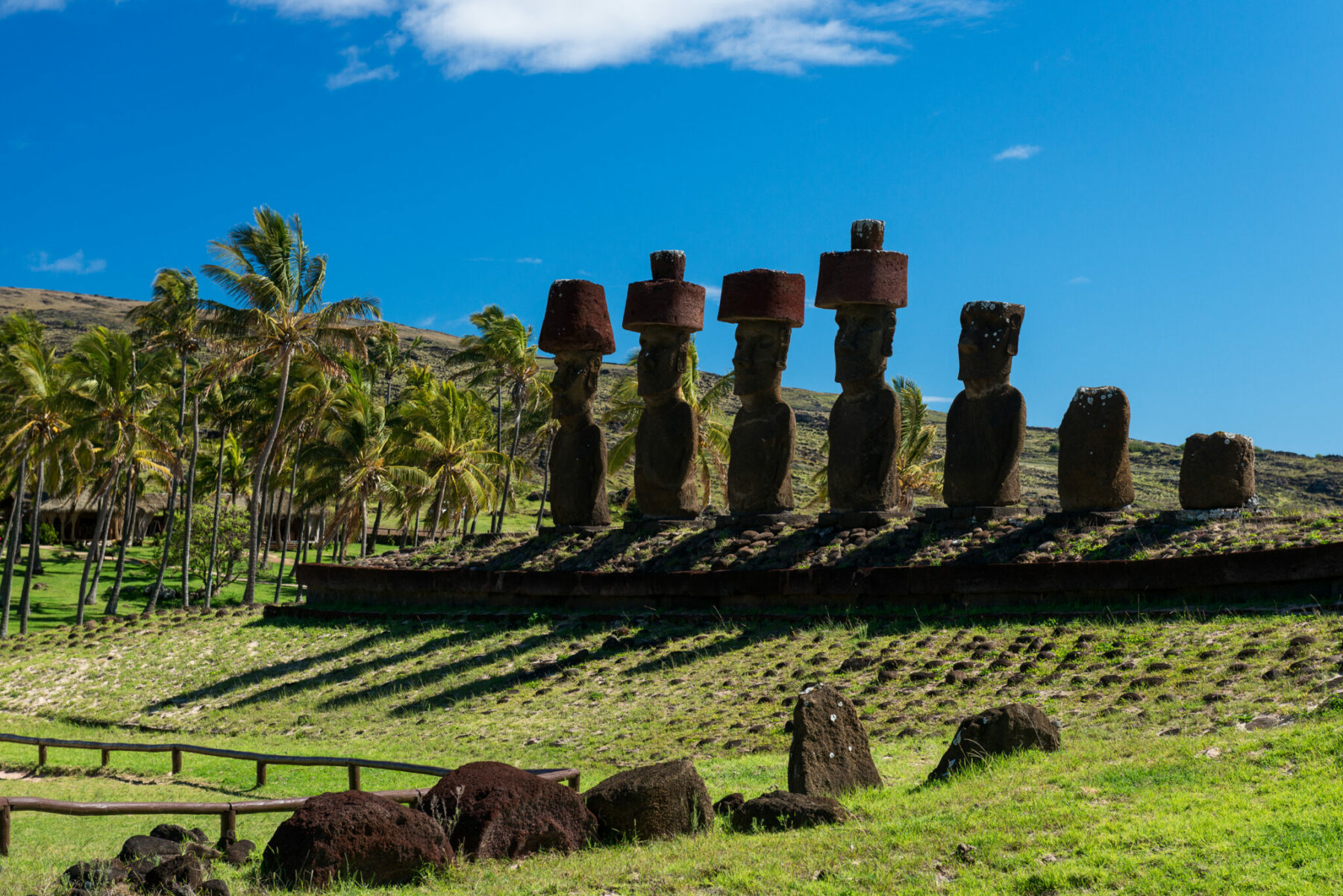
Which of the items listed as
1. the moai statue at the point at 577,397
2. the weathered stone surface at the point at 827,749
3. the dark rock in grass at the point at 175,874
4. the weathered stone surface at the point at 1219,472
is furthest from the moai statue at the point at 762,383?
the dark rock in grass at the point at 175,874

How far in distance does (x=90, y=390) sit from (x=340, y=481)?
7513 mm

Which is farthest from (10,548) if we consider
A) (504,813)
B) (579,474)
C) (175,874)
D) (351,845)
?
(351,845)

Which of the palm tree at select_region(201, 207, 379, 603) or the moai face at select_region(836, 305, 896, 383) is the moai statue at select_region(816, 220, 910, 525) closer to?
the moai face at select_region(836, 305, 896, 383)

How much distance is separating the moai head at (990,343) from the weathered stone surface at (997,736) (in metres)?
7.46

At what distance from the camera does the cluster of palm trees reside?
30.0 metres

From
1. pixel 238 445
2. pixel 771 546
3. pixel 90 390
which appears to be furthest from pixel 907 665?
pixel 238 445

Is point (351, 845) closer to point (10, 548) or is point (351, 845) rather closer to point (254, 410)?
point (10, 548)

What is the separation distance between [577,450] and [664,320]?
8.64 feet

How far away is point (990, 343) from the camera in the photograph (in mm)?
14977

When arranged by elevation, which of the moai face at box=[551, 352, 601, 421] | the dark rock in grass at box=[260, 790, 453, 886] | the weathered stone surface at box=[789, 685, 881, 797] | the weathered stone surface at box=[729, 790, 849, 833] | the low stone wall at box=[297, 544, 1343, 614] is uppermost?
the moai face at box=[551, 352, 601, 421]

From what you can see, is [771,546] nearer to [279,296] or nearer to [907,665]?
[907,665]

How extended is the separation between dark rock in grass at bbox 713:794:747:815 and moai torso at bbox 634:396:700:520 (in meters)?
10.9

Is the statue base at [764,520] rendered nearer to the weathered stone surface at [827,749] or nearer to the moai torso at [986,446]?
the moai torso at [986,446]

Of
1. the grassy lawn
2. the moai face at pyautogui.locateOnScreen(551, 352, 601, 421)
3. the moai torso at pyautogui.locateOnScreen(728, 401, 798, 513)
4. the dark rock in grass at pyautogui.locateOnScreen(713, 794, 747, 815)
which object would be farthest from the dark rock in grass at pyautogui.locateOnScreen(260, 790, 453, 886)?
the moai face at pyautogui.locateOnScreen(551, 352, 601, 421)
